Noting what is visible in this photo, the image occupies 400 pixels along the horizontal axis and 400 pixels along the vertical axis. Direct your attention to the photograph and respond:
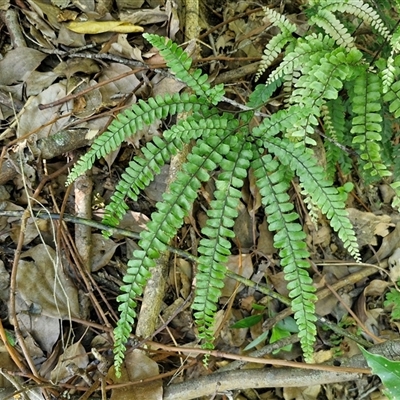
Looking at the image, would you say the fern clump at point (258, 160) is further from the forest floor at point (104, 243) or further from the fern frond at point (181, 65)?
the forest floor at point (104, 243)

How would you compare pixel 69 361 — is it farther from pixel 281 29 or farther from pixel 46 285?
pixel 281 29

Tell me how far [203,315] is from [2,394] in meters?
1.05

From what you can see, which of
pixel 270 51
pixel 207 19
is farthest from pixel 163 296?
pixel 207 19

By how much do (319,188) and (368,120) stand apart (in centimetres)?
38

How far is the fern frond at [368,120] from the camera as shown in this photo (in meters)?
2.04

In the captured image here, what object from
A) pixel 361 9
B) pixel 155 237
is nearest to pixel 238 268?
pixel 155 237

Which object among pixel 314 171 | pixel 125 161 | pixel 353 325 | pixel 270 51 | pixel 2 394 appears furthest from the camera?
pixel 353 325

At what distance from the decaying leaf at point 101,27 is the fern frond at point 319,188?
1.15 metres

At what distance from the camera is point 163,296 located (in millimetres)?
2584

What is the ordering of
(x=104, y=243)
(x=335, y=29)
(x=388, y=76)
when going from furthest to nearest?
(x=104, y=243) < (x=335, y=29) < (x=388, y=76)

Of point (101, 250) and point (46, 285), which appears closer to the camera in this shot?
point (46, 285)

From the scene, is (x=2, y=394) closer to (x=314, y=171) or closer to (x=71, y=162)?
(x=71, y=162)

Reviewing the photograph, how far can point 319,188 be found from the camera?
203 cm

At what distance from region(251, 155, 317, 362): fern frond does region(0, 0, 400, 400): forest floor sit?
1.22 ft
